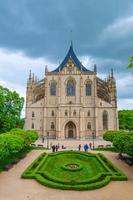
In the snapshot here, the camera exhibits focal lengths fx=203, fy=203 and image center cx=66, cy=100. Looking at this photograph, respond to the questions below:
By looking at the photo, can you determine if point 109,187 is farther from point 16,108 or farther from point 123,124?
point 123,124

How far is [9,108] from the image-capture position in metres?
41.5

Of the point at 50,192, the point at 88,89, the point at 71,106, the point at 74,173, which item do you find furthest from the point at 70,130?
the point at 50,192

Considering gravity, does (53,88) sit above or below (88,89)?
above

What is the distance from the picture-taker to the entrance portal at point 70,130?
5912 centimetres

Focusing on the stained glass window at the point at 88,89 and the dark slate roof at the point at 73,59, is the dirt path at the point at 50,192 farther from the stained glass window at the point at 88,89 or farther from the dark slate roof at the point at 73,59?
the dark slate roof at the point at 73,59

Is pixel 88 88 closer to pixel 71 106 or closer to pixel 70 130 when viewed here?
pixel 71 106

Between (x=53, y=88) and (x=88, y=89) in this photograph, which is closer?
(x=88, y=89)

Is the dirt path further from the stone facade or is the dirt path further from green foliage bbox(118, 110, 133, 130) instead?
green foliage bbox(118, 110, 133, 130)

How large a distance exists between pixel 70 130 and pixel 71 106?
24.1 ft

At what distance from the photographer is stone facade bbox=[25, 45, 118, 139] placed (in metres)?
57.8

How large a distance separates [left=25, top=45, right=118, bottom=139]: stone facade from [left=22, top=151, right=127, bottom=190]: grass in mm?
28244

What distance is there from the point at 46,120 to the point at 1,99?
21983 millimetres

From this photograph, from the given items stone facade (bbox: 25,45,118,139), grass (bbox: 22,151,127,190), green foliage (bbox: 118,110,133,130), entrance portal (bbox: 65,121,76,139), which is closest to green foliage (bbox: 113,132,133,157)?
grass (bbox: 22,151,127,190)

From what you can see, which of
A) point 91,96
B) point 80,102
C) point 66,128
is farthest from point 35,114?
point 91,96
